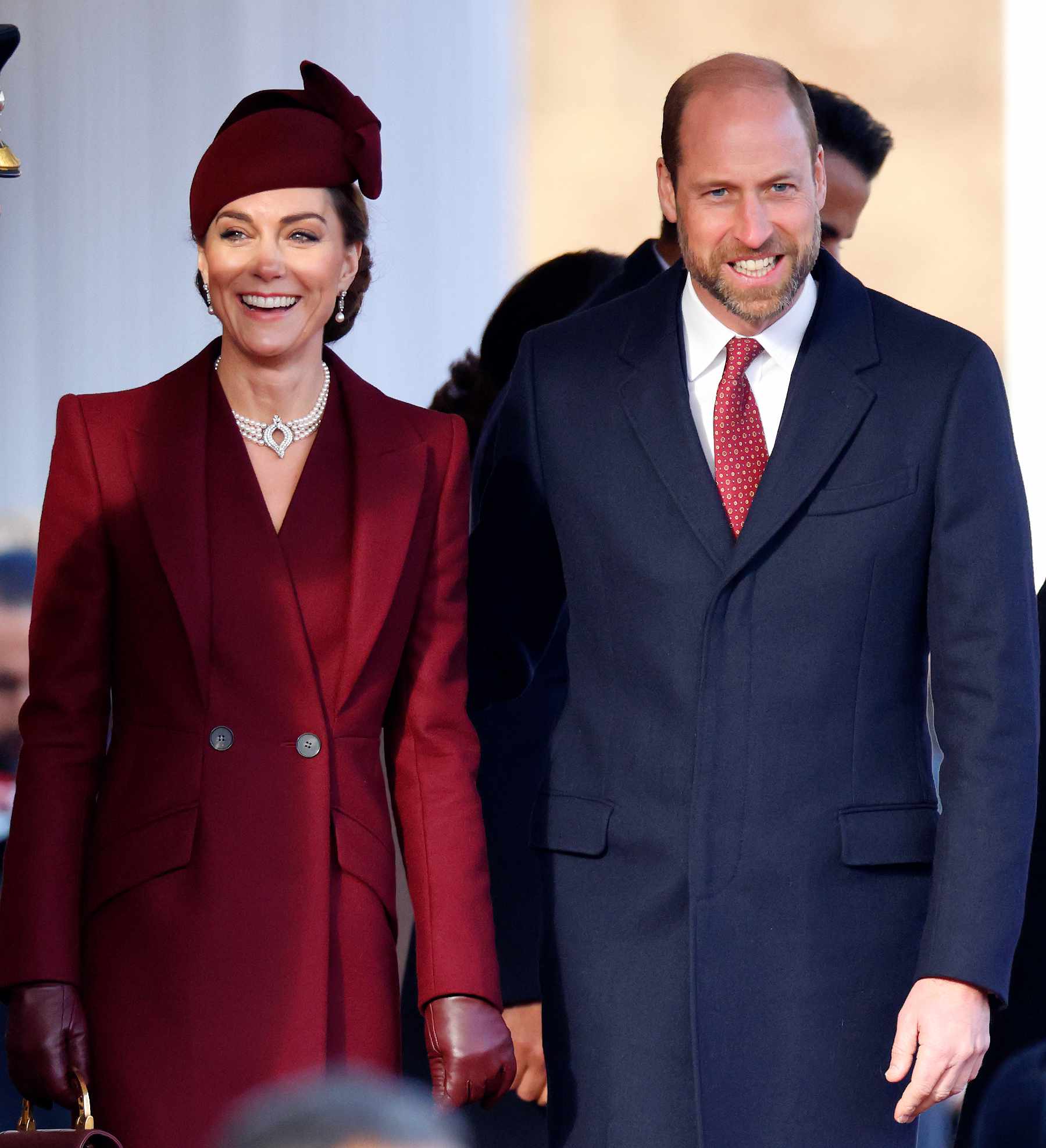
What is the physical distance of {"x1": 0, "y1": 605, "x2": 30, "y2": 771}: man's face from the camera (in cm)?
457

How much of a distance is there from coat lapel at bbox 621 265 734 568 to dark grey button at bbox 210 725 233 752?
59cm

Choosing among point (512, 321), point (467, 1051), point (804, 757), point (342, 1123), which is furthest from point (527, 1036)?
point (342, 1123)

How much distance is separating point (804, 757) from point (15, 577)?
2.49m

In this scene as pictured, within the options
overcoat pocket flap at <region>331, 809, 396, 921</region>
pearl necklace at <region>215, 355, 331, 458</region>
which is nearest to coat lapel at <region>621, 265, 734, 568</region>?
pearl necklace at <region>215, 355, 331, 458</region>

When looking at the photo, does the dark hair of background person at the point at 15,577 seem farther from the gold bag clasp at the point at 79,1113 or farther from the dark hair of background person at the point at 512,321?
the gold bag clasp at the point at 79,1113

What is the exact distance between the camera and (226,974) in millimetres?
2537

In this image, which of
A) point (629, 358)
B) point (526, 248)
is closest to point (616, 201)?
point (526, 248)

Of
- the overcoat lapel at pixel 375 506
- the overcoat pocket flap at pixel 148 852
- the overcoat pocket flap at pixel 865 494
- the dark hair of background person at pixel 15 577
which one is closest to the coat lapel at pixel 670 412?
the overcoat pocket flap at pixel 865 494

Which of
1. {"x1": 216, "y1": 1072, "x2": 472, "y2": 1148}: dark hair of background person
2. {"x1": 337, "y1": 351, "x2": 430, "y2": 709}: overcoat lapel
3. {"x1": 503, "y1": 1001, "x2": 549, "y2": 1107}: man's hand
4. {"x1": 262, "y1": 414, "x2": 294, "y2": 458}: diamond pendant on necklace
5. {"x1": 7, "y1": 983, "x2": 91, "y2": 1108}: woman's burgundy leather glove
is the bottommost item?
{"x1": 503, "y1": 1001, "x2": 549, "y2": 1107}: man's hand

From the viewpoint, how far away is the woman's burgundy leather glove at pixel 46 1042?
7.91 ft

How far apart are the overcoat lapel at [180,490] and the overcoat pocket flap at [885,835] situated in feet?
2.49

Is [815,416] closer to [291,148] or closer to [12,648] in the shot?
[291,148]

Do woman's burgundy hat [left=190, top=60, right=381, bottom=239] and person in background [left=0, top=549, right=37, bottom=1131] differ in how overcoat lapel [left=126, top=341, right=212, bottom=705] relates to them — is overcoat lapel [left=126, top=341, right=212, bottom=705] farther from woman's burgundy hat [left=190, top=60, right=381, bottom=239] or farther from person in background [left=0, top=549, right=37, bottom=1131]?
person in background [left=0, top=549, right=37, bottom=1131]

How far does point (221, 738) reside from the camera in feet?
8.36
